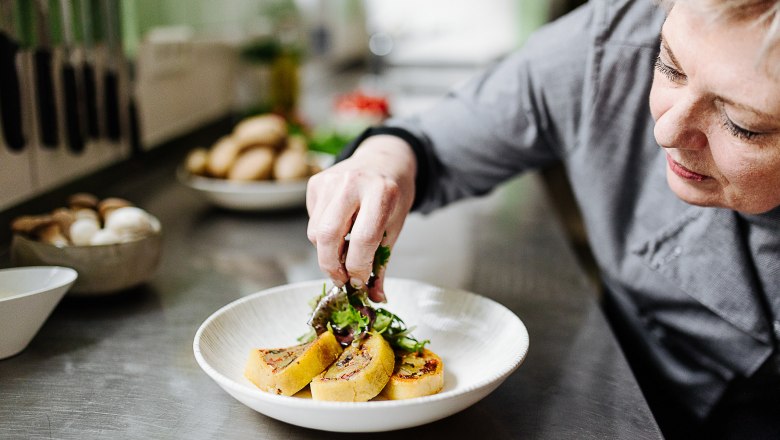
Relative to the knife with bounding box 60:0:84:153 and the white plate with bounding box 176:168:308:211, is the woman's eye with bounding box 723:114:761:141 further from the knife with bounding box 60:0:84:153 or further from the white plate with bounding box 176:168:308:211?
the knife with bounding box 60:0:84:153

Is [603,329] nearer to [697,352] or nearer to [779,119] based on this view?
[697,352]

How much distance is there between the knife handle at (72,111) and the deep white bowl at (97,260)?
44cm

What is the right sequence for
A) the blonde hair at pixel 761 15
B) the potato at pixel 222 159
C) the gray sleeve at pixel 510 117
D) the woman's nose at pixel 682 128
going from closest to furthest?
the blonde hair at pixel 761 15
the woman's nose at pixel 682 128
the gray sleeve at pixel 510 117
the potato at pixel 222 159

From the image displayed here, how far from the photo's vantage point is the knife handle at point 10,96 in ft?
3.68

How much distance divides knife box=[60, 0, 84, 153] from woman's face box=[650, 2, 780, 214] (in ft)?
3.36

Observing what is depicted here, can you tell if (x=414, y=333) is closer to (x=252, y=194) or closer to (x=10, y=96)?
(x=252, y=194)

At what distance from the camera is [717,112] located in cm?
72

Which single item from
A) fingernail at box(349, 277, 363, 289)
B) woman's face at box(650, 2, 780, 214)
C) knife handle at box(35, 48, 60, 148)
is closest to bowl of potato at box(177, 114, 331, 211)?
knife handle at box(35, 48, 60, 148)

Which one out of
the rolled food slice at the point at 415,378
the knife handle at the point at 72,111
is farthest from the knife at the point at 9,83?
the rolled food slice at the point at 415,378

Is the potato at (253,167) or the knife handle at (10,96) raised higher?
the knife handle at (10,96)

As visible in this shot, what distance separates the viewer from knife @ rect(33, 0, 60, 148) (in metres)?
1.23

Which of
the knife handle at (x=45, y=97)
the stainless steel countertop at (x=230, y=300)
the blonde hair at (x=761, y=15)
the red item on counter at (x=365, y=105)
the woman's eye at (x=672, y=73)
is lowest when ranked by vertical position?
the stainless steel countertop at (x=230, y=300)

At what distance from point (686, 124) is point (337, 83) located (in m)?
2.82

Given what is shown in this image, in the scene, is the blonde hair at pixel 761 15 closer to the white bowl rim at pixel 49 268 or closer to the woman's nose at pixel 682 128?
the woman's nose at pixel 682 128
